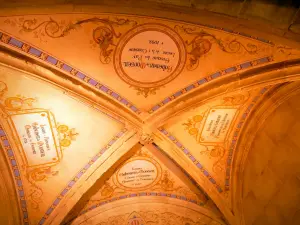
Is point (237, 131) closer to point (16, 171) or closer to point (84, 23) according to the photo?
point (84, 23)

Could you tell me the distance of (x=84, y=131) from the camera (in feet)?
18.6

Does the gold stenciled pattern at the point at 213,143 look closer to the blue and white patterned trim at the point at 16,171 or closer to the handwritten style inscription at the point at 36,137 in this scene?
the handwritten style inscription at the point at 36,137

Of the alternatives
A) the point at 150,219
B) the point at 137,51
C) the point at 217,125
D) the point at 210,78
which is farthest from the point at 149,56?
the point at 150,219

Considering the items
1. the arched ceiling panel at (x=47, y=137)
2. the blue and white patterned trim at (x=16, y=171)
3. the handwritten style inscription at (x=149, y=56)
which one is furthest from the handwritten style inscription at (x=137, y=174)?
the handwritten style inscription at (x=149, y=56)

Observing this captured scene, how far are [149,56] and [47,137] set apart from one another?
2407 millimetres

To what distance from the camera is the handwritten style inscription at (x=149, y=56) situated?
4633 millimetres

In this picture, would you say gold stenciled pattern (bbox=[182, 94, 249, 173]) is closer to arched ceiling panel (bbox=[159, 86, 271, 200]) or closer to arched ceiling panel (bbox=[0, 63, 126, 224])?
arched ceiling panel (bbox=[159, 86, 271, 200])

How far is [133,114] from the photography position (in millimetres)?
5430

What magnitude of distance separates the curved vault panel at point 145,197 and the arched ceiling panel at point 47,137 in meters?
0.65

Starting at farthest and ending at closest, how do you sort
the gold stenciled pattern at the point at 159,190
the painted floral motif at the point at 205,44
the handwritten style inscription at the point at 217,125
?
the gold stenciled pattern at the point at 159,190 < the handwritten style inscription at the point at 217,125 < the painted floral motif at the point at 205,44

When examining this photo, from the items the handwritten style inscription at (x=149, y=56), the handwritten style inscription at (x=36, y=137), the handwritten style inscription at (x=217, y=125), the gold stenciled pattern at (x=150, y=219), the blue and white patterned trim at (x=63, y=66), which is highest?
the handwritten style inscription at (x=149, y=56)

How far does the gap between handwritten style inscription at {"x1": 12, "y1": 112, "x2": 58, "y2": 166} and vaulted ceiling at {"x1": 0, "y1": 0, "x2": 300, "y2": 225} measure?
0.06ft

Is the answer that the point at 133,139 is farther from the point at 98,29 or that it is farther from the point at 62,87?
the point at 98,29

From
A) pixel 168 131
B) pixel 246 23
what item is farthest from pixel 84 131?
pixel 246 23
